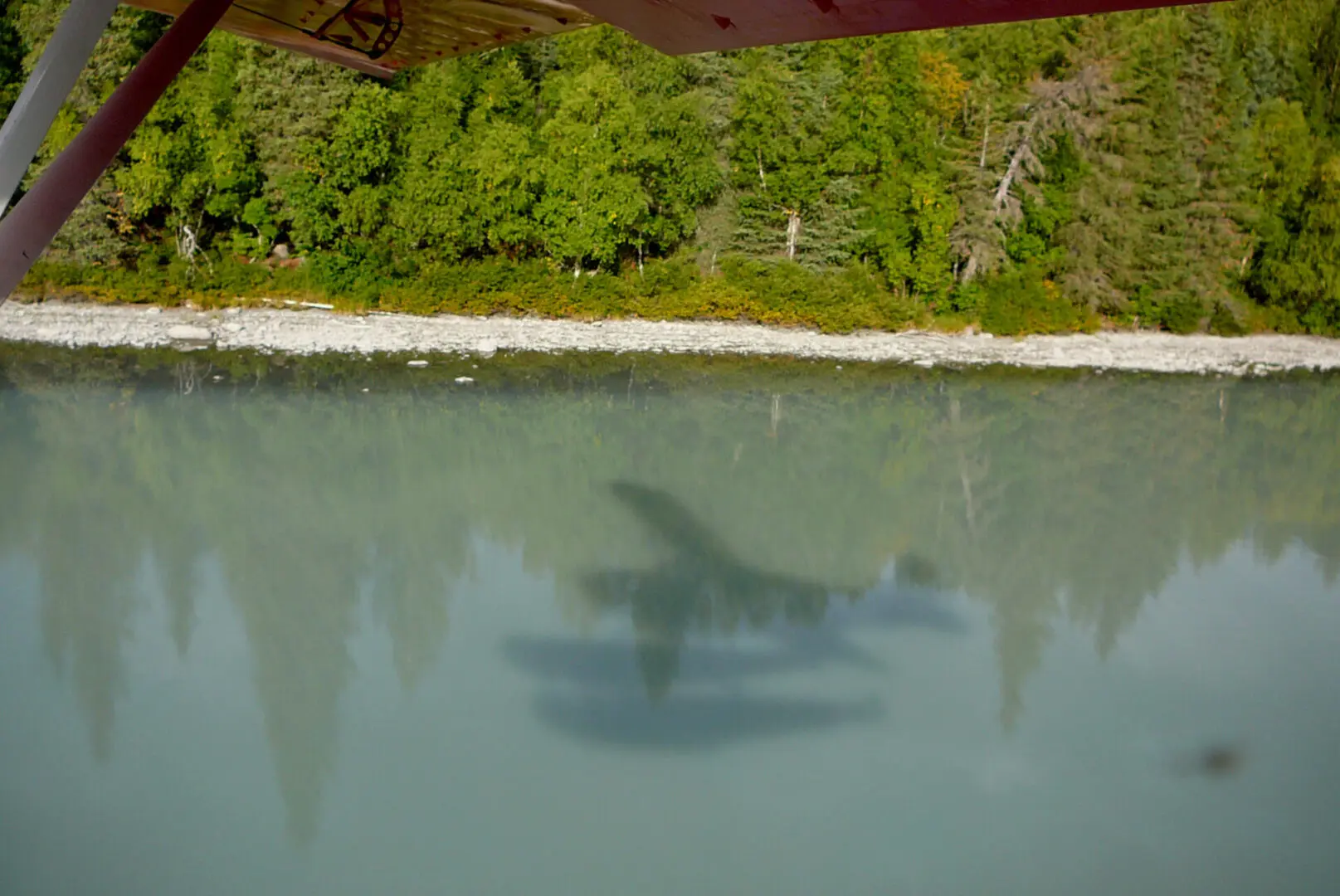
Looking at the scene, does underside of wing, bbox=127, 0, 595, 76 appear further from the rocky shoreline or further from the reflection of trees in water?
the rocky shoreline

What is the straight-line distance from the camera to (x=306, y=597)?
23.0 feet

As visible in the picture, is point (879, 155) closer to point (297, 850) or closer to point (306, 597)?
point (306, 597)

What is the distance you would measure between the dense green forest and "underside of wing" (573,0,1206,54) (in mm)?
14154

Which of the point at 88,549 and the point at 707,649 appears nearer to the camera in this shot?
the point at 707,649

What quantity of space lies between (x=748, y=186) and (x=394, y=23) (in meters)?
15.6

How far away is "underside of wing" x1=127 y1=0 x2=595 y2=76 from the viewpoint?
3.76 metres

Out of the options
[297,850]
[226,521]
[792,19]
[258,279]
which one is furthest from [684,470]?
[258,279]

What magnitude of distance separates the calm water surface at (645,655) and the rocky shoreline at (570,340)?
317 centimetres

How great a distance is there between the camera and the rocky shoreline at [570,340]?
1477 cm

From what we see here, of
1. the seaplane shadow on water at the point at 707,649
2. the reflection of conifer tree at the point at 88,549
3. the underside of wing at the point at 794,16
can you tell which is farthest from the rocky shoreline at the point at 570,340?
the underside of wing at the point at 794,16

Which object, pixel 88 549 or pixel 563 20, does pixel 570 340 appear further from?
pixel 563 20

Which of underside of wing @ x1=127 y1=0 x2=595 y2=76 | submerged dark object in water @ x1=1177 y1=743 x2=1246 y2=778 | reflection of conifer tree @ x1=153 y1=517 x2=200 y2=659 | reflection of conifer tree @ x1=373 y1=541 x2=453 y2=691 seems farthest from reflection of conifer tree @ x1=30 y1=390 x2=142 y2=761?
submerged dark object in water @ x1=1177 y1=743 x2=1246 y2=778

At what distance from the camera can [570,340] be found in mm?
15906

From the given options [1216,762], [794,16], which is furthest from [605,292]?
[794,16]
